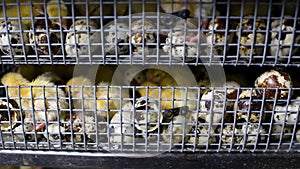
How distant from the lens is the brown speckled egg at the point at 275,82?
1.94 feet

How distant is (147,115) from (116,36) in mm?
156

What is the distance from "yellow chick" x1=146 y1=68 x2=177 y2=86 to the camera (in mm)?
708

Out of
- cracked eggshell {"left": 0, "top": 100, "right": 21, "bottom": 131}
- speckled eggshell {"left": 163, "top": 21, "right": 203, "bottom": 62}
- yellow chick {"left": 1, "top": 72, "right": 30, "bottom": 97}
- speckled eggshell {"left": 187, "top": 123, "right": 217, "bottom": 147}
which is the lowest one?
speckled eggshell {"left": 187, "top": 123, "right": 217, "bottom": 147}

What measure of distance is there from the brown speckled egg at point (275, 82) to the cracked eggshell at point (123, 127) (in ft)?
0.84

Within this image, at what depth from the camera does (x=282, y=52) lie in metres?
0.58

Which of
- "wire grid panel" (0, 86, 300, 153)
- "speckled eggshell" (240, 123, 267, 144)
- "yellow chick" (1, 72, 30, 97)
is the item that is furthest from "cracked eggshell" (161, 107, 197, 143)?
"yellow chick" (1, 72, 30, 97)

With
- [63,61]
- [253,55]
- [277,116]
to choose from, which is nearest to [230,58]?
[253,55]

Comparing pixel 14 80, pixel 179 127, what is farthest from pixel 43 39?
pixel 179 127

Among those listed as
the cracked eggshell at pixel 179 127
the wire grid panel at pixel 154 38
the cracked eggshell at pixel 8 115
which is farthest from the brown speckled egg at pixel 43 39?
the cracked eggshell at pixel 179 127

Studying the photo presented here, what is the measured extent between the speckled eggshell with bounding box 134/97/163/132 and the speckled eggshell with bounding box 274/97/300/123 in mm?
224

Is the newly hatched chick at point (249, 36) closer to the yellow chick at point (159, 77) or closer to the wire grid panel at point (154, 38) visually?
the wire grid panel at point (154, 38)

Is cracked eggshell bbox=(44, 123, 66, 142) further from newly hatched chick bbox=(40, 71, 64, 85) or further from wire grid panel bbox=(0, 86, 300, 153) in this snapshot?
newly hatched chick bbox=(40, 71, 64, 85)

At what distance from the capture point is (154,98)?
58cm

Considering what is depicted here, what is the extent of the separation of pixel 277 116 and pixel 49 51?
1.46 feet
